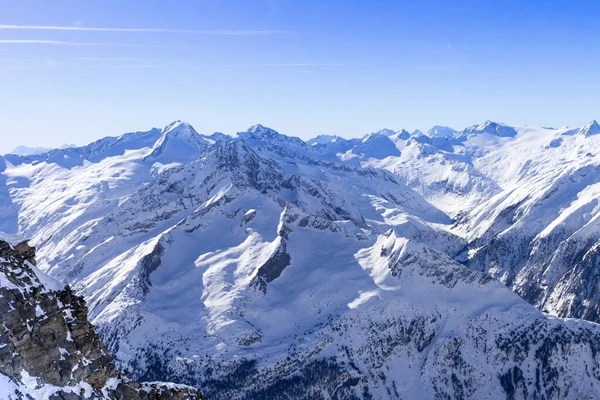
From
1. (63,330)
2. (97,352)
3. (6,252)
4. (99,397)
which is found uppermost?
(6,252)

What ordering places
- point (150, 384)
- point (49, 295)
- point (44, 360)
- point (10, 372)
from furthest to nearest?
point (150, 384) → point (49, 295) → point (44, 360) → point (10, 372)

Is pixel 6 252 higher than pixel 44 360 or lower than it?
higher

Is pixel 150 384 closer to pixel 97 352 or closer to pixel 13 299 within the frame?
pixel 97 352

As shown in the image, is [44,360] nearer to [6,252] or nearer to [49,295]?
[49,295]

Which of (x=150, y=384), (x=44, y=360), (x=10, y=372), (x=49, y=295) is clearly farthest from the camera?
(x=150, y=384)

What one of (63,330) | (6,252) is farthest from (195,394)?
(6,252)

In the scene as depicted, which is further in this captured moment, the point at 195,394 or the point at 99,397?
the point at 195,394
